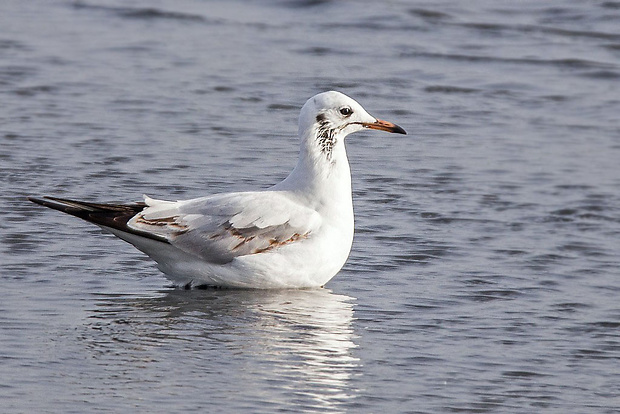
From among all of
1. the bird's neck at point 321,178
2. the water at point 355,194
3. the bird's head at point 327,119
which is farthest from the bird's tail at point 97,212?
the bird's head at point 327,119

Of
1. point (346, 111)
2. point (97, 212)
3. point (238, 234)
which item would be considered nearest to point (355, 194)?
point (346, 111)

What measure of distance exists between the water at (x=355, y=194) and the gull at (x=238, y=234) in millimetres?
146

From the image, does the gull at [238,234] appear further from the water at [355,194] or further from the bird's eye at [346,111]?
the bird's eye at [346,111]

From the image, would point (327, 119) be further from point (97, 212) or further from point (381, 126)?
point (97, 212)

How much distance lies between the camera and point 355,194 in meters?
9.31

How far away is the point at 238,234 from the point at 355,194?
2.30 m

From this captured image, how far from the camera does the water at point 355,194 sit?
227 inches

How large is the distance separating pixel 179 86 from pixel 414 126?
2.47 meters

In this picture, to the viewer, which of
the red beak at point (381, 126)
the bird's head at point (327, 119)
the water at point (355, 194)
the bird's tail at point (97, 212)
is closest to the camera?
the water at point (355, 194)

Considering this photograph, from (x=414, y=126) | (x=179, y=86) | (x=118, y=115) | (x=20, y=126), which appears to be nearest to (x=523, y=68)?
(x=414, y=126)

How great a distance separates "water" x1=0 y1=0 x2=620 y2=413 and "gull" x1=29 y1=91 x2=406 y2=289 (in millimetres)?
146

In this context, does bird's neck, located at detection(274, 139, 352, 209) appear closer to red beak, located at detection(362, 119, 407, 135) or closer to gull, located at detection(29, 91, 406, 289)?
gull, located at detection(29, 91, 406, 289)

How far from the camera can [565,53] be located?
565 inches

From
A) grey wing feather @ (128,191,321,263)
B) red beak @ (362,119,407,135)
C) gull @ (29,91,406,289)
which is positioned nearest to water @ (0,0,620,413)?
gull @ (29,91,406,289)
